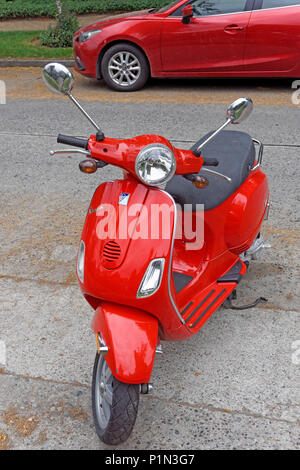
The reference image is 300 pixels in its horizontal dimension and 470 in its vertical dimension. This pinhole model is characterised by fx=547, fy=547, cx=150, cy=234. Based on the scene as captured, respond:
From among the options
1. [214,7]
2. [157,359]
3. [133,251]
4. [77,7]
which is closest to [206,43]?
[214,7]

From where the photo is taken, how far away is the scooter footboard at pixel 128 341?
2426 mm

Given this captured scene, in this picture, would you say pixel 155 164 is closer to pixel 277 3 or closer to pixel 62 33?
pixel 277 3

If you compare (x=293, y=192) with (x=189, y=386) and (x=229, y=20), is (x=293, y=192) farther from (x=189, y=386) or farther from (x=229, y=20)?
(x=229, y=20)

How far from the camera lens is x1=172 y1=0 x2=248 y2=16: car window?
7.74 m

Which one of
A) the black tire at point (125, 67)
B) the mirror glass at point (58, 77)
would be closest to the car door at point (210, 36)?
the black tire at point (125, 67)

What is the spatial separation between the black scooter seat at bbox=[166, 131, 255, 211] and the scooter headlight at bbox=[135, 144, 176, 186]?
0.65 metres

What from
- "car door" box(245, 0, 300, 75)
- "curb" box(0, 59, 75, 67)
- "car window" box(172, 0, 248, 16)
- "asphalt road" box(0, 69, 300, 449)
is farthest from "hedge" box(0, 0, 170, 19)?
"asphalt road" box(0, 69, 300, 449)

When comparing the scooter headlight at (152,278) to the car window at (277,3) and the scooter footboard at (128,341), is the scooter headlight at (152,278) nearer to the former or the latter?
the scooter footboard at (128,341)

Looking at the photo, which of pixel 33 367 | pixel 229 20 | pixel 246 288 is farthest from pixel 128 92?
pixel 33 367

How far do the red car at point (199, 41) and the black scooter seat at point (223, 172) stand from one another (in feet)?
14.3

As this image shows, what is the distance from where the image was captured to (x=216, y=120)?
275 inches

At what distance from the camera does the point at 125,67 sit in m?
8.27

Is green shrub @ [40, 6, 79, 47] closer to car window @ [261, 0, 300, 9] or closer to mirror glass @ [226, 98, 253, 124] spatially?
car window @ [261, 0, 300, 9]

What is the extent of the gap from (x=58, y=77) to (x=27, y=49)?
931 centimetres
